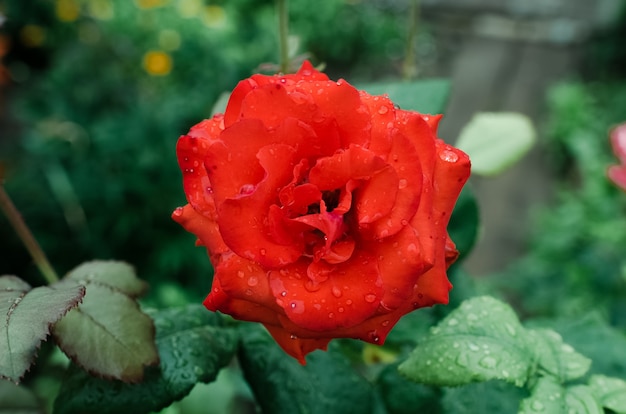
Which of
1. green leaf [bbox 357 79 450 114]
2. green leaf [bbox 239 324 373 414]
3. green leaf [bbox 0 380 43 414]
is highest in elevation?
green leaf [bbox 357 79 450 114]

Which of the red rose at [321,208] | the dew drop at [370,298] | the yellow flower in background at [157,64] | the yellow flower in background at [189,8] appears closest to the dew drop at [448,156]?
the red rose at [321,208]

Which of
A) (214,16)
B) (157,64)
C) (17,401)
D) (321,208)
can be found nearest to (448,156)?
(321,208)

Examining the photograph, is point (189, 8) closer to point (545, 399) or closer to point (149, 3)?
point (149, 3)

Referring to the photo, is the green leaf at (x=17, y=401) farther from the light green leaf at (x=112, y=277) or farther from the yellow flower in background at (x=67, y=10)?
the yellow flower in background at (x=67, y=10)

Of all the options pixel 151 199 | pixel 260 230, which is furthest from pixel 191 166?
pixel 151 199

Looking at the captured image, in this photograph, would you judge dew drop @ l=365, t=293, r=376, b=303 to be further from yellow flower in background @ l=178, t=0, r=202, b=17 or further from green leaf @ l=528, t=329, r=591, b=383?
yellow flower in background @ l=178, t=0, r=202, b=17

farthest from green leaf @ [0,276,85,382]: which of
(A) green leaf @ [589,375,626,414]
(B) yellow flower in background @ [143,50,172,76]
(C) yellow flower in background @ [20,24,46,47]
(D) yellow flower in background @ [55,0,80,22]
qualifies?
(C) yellow flower in background @ [20,24,46,47]

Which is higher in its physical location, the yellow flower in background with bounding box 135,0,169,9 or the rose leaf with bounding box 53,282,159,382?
the rose leaf with bounding box 53,282,159,382
